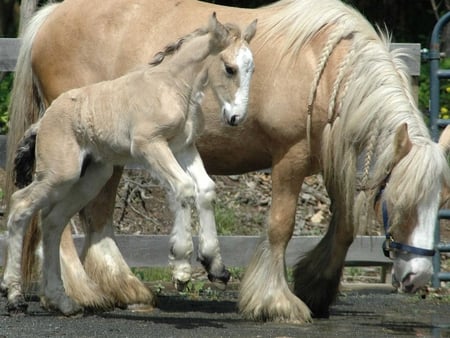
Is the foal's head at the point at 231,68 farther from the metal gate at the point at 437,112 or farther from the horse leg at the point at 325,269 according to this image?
the metal gate at the point at 437,112

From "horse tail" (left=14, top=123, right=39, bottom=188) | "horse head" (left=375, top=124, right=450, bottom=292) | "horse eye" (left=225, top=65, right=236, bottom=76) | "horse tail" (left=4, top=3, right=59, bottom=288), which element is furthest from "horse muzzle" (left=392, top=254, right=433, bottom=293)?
"horse tail" (left=4, top=3, right=59, bottom=288)

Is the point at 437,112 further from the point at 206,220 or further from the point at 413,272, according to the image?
the point at 206,220

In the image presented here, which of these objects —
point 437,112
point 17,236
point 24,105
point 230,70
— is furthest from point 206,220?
point 437,112

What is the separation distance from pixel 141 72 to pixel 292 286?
1.73 meters

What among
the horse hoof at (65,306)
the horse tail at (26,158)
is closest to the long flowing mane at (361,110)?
the horse tail at (26,158)

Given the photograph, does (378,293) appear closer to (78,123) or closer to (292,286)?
(292,286)

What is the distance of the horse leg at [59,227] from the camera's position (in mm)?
6660

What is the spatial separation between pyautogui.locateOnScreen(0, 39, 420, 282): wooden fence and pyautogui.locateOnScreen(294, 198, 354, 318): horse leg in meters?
0.95

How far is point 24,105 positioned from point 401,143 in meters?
2.62

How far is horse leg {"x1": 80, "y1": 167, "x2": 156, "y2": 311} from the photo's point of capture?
7113 mm

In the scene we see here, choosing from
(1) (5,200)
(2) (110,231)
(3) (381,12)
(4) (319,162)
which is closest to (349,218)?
(4) (319,162)

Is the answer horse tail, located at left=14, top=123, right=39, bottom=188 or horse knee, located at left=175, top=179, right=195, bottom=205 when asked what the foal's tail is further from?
horse knee, located at left=175, top=179, right=195, bottom=205

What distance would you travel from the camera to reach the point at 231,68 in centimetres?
611

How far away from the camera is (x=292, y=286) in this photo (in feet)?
23.8
